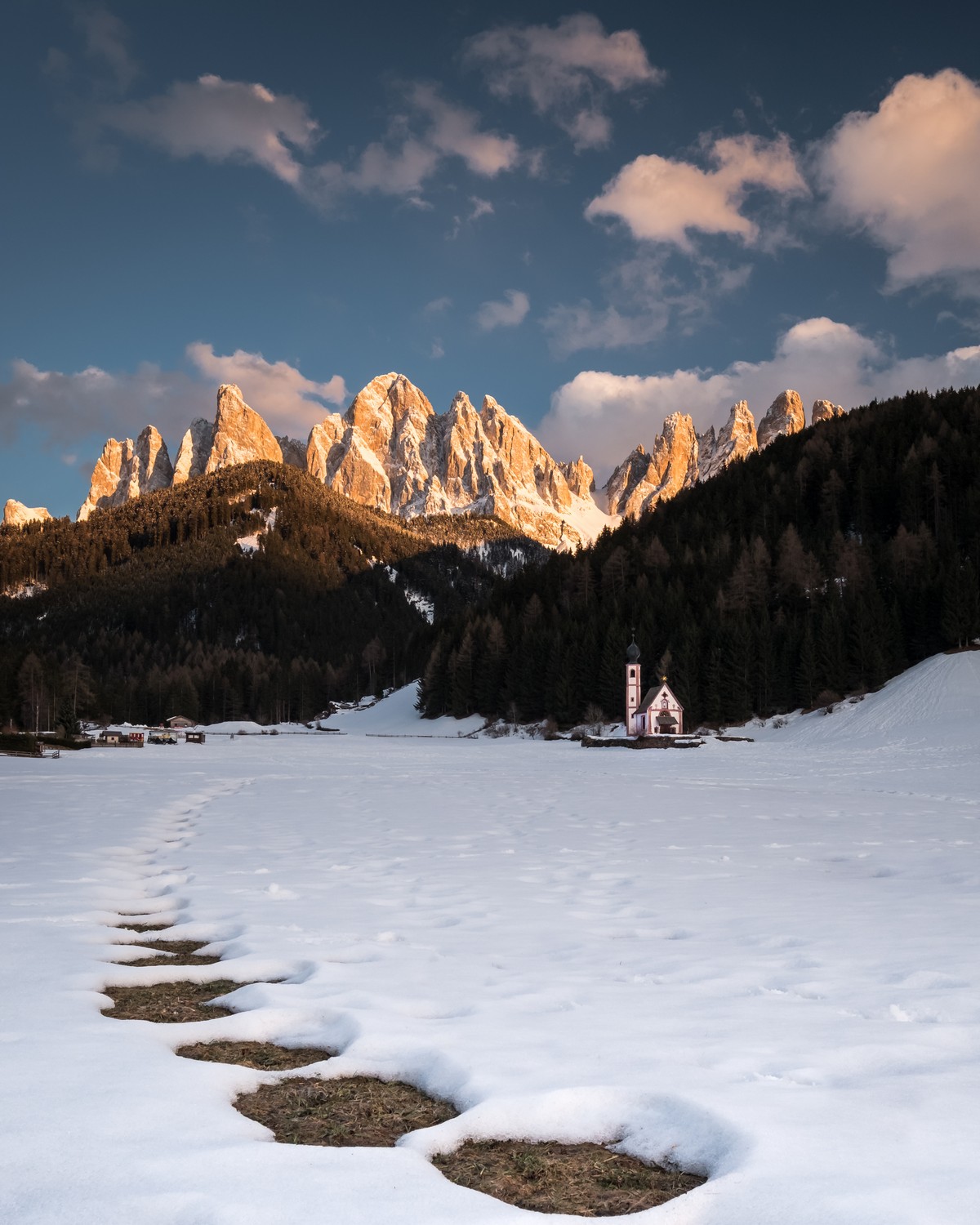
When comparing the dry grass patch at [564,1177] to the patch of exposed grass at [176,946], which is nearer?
the dry grass patch at [564,1177]

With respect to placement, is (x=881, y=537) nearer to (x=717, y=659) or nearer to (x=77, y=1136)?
(x=717, y=659)

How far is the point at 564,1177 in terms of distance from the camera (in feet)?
12.2

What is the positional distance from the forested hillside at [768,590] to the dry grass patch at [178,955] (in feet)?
226

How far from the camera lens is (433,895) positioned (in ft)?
34.2

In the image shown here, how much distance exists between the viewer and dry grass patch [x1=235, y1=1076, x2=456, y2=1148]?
4117 mm

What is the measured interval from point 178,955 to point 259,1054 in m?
3.04

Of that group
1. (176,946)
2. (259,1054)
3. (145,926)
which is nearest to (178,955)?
(176,946)

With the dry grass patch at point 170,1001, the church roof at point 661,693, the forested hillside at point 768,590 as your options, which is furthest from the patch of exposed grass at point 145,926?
the forested hillside at point 768,590

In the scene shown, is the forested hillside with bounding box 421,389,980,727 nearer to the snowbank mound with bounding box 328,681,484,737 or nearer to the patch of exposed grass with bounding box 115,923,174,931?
the snowbank mound with bounding box 328,681,484,737

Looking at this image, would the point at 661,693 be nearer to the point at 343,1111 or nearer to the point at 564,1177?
the point at 343,1111

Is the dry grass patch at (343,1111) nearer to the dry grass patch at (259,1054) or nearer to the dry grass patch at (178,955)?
the dry grass patch at (259,1054)

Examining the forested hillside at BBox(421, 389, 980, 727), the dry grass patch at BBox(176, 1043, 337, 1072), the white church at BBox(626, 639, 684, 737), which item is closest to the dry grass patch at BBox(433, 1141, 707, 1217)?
the dry grass patch at BBox(176, 1043, 337, 1072)

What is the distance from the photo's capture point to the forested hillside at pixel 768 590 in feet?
241

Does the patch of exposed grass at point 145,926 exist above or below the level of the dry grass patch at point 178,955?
below
